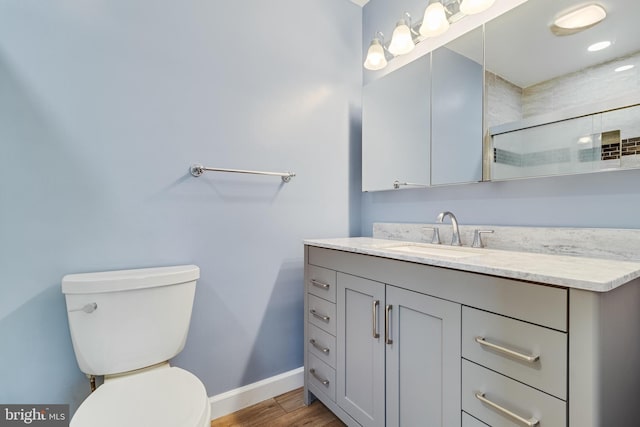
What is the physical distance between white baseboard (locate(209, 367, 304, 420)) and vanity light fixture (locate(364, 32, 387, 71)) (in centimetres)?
191

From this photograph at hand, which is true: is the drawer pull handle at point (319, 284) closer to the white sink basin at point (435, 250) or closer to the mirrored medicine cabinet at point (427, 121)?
the white sink basin at point (435, 250)

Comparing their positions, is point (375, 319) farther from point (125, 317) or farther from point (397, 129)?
point (397, 129)

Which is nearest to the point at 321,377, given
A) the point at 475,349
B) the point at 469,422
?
the point at 469,422

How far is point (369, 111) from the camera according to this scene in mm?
1940

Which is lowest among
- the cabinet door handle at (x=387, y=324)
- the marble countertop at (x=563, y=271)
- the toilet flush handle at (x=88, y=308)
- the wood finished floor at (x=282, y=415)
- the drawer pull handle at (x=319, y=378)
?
the wood finished floor at (x=282, y=415)

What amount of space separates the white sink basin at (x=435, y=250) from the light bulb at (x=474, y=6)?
109 cm

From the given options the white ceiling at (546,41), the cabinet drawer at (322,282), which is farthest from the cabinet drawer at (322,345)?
the white ceiling at (546,41)

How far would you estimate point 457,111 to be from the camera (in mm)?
1470

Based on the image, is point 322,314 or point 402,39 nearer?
point 322,314

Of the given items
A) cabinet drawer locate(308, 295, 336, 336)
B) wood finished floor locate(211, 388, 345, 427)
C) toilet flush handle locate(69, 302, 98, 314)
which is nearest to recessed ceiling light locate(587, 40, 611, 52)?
cabinet drawer locate(308, 295, 336, 336)

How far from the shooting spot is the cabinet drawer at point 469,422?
854mm

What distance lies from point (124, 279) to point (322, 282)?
840 mm

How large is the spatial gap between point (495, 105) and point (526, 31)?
11.9 inches

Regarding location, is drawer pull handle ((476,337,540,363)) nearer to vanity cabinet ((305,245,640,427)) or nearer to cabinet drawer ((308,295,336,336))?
vanity cabinet ((305,245,640,427))
